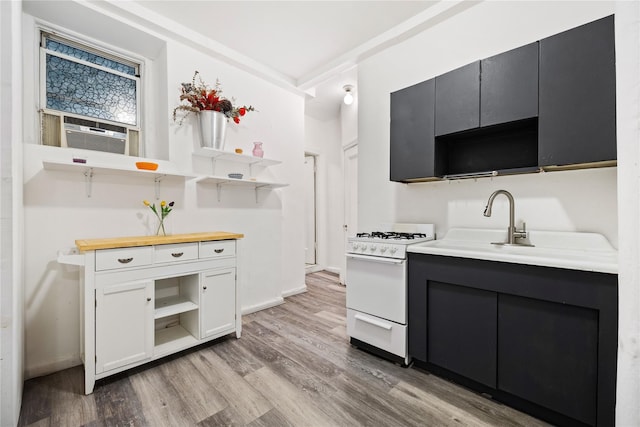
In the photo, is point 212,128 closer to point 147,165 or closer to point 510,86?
point 147,165

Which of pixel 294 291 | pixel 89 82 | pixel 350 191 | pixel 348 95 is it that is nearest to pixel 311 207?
pixel 350 191

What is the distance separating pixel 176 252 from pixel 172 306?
47cm

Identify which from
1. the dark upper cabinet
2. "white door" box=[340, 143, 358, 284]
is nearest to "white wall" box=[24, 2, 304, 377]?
"white door" box=[340, 143, 358, 284]

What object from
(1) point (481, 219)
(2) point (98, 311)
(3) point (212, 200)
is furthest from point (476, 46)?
(2) point (98, 311)

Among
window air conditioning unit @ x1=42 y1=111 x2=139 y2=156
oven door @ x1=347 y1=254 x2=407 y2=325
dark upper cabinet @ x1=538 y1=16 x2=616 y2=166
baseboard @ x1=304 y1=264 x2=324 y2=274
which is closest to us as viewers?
dark upper cabinet @ x1=538 y1=16 x2=616 y2=166

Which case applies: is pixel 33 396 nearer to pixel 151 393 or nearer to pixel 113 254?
pixel 151 393

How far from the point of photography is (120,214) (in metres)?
2.26

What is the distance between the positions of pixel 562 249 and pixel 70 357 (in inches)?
139

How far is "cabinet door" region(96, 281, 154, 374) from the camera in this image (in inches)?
68.1

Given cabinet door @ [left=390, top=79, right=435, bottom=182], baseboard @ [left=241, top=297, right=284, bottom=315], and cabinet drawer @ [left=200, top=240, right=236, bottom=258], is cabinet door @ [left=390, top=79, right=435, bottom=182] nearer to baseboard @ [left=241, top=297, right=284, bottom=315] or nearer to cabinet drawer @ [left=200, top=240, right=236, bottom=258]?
cabinet drawer @ [left=200, top=240, right=236, bottom=258]

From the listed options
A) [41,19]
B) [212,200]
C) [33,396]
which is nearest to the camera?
[33,396]

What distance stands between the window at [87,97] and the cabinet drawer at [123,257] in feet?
3.34

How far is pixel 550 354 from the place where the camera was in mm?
1400

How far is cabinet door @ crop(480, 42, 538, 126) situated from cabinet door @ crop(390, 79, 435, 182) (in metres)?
0.37
